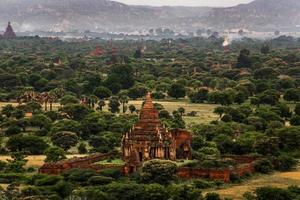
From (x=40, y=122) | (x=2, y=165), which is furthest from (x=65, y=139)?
(x=2, y=165)

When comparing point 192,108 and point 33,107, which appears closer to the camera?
point 33,107

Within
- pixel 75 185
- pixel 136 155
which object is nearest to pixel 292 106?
pixel 136 155

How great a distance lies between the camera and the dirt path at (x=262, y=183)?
45594 mm

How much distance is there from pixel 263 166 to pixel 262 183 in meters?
3.37

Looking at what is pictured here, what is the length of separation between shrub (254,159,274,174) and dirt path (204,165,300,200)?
0.56m

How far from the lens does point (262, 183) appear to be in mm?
48438

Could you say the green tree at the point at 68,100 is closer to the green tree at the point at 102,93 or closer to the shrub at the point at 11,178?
the green tree at the point at 102,93

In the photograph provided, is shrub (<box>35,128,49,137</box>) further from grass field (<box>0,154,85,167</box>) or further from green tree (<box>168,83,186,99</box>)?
green tree (<box>168,83,186,99</box>)

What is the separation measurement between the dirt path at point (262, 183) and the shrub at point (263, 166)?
0.56 meters

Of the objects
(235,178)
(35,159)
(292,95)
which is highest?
(235,178)

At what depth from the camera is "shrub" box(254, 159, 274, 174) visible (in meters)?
51.6

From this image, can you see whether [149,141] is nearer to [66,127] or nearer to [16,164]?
[16,164]

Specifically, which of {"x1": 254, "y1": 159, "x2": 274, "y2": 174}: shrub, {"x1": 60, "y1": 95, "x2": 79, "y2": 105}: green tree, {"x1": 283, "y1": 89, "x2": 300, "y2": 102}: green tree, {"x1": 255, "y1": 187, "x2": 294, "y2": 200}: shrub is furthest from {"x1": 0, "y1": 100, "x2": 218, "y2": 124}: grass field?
{"x1": 255, "y1": 187, "x2": 294, "y2": 200}: shrub

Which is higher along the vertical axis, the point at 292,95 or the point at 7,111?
the point at 7,111
